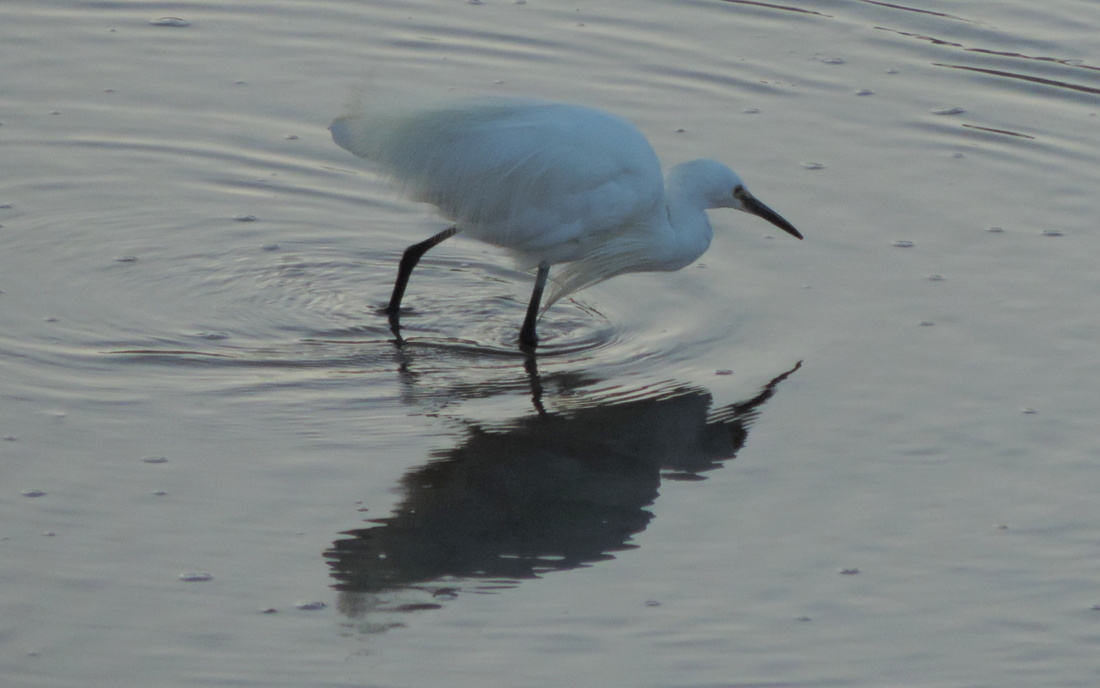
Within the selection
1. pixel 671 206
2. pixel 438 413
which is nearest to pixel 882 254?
pixel 671 206

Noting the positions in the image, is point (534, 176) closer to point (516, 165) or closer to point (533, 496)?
point (516, 165)

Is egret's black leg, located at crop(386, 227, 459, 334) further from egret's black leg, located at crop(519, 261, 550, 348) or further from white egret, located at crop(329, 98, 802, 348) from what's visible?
egret's black leg, located at crop(519, 261, 550, 348)

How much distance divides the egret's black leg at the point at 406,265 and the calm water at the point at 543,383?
114mm

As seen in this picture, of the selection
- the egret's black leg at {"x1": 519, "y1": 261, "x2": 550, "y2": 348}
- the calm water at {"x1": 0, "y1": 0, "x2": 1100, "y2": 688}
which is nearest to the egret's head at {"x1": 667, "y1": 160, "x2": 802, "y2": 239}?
the calm water at {"x1": 0, "y1": 0, "x2": 1100, "y2": 688}

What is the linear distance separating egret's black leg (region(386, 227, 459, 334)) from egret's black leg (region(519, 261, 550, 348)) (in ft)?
1.27

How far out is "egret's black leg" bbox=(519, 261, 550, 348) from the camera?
5594 millimetres

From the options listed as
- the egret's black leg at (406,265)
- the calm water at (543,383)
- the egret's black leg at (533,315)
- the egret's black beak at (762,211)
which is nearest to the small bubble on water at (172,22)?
the calm water at (543,383)

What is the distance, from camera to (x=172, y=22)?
335 inches

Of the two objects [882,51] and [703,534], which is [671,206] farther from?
[882,51]

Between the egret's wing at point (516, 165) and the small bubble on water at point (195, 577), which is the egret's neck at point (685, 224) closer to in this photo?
the egret's wing at point (516, 165)

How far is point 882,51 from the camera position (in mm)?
8516

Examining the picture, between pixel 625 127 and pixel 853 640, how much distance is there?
229 centimetres

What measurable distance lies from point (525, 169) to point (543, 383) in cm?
75

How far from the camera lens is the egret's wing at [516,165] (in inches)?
213
